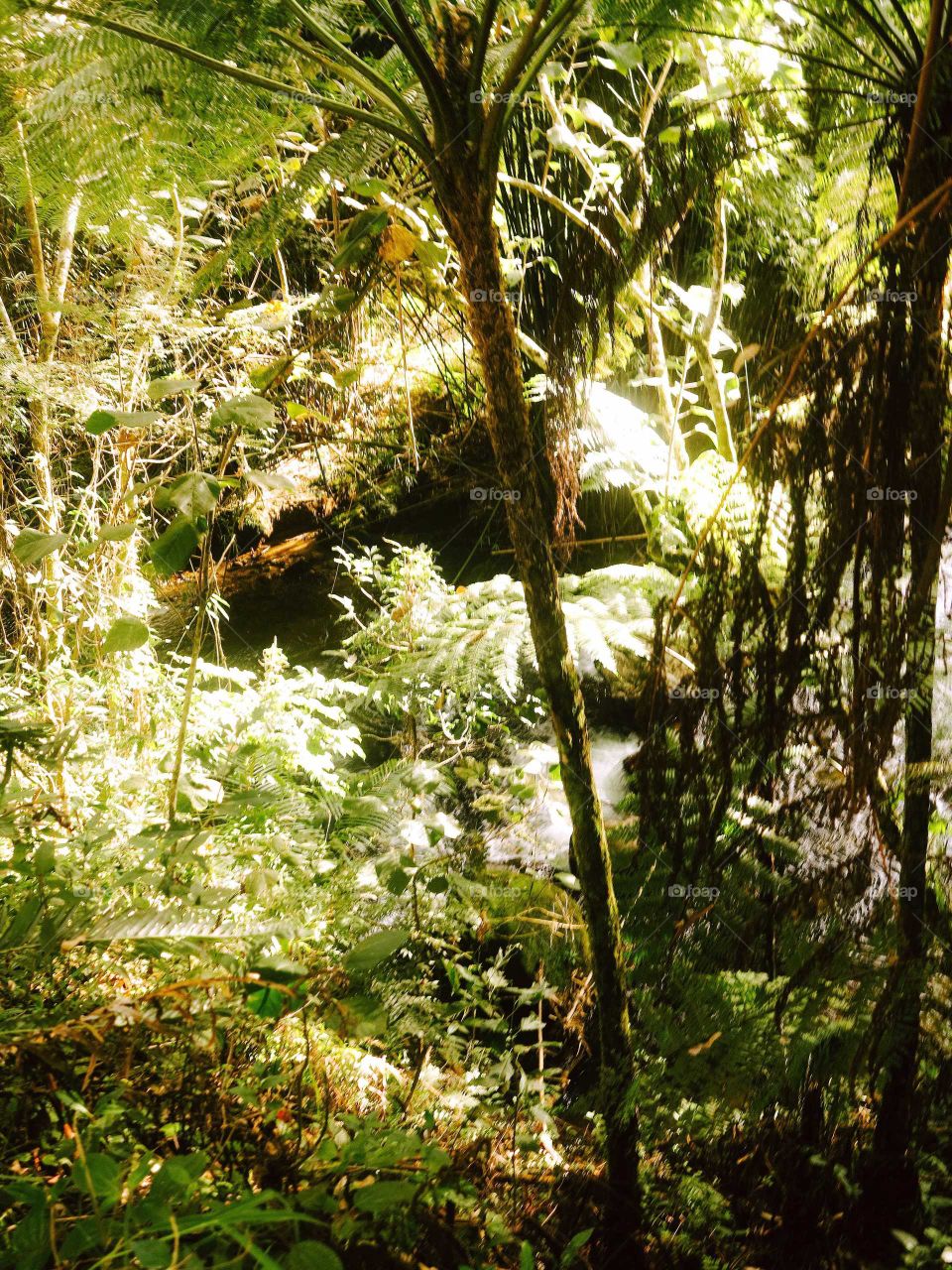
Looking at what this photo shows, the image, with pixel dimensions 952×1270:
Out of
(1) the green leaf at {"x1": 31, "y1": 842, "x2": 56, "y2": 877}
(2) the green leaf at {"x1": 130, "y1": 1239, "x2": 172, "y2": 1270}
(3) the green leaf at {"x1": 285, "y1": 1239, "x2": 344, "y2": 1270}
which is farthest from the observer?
(1) the green leaf at {"x1": 31, "y1": 842, "x2": 56, "y2": 877}

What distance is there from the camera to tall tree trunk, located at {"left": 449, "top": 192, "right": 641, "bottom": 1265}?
1.23 meters

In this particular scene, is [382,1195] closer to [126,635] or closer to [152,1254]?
[152,1254]

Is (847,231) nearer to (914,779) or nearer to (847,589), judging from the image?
(847,589)

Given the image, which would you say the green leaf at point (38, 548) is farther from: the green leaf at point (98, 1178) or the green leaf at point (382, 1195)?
the green leaf at point (382, 1195)

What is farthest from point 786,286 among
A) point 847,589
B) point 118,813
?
point 118,813

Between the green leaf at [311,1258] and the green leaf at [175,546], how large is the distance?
964 mm

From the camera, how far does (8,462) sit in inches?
132

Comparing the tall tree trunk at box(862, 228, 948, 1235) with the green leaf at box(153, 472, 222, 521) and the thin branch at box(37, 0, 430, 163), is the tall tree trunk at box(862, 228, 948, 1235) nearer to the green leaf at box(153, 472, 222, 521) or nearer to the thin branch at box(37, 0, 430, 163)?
the thin branch at box(37, 0, 430, 163)

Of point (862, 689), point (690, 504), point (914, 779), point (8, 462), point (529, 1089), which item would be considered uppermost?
point (8, 462)

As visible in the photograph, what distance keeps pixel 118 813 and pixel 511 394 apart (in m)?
Result: 1.96

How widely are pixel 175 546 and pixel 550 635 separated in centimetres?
67

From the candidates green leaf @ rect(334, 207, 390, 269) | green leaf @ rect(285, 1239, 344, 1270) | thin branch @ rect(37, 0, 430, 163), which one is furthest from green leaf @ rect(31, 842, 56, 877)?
thin branch @ rect(37, 0, 430, 163)

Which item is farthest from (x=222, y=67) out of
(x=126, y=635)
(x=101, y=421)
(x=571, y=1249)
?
(x=571, y=1249)

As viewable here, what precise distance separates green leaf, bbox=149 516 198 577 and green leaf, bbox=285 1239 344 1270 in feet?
3.16
